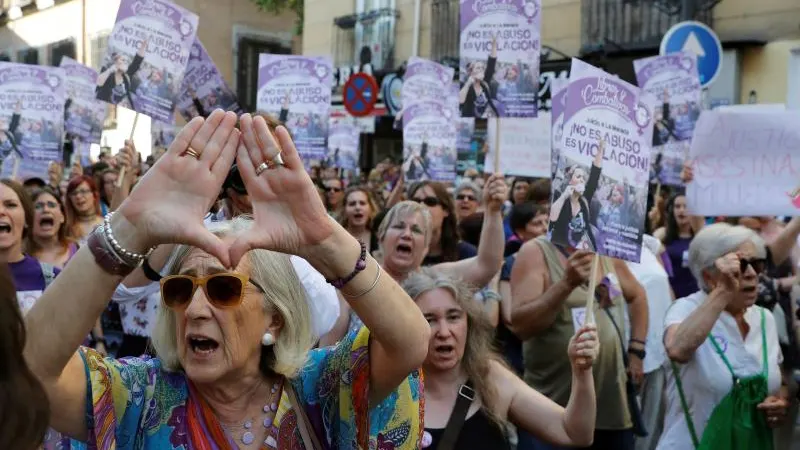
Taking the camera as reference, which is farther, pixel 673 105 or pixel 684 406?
pixel 673 105

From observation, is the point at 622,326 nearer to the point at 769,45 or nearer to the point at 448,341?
the point at 448,341

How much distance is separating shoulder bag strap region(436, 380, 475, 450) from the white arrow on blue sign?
26.3 feet

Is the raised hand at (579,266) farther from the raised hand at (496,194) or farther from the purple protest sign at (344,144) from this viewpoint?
the purple protest sign at (344,144)

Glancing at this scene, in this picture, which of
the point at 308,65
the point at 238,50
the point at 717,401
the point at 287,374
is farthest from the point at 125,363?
the point at 238,50

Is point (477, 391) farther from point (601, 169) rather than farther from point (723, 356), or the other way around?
point (723, 356)

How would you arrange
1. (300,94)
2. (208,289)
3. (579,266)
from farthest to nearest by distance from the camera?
(300,94)
(579,266)
(208,289)

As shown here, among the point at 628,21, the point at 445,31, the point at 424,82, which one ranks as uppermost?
the point at 445,31

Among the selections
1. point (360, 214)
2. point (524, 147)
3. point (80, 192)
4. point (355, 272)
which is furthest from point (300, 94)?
point (355, 272)

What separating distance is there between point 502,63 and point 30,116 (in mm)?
4301

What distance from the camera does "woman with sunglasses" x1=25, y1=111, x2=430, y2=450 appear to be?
6.55 feet

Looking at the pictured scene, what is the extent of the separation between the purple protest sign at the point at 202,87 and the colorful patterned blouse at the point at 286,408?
211 inches

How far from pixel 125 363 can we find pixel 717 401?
287 centimetres

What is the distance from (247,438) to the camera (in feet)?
7.72

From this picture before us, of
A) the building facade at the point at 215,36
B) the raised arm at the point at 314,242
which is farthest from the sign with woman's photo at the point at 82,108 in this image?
the building facade at the point at 215,36
